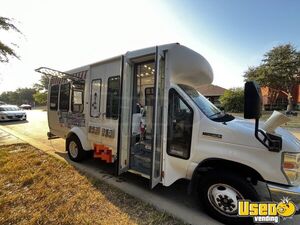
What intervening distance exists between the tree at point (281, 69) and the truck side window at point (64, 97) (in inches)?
1329

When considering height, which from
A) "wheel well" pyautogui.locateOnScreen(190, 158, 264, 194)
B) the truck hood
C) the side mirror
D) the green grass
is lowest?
the green grass

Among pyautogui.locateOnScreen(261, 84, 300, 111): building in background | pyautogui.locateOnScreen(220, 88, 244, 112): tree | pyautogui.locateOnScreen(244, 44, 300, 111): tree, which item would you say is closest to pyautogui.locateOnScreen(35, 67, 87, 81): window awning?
pyautogui.locateOnScreen(220, 88, 244, 112): tree

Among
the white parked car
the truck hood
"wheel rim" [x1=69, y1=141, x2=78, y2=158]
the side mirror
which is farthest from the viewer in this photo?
the white parked car

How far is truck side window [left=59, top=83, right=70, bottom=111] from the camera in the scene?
6.18 m

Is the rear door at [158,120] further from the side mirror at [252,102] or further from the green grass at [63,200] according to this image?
the side mirror at [252,102]

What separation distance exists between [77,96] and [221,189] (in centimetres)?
458

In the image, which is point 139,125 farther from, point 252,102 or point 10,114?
point 10,114

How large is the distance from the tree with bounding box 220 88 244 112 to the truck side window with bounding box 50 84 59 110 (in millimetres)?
23600

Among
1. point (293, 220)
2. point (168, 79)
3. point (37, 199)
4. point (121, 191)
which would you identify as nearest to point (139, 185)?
point (121, 191)

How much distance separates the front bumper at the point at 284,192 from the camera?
2623 mm

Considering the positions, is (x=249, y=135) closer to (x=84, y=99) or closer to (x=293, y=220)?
(x=293, y=220)

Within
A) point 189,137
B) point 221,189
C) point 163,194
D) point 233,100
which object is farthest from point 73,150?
point 233,100

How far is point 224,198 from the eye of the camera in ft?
10.1

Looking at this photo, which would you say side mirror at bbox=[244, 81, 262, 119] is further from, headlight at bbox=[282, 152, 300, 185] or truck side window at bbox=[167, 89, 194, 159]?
truck side window at bbox=[167, 89, 194, 159]
